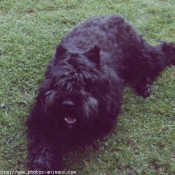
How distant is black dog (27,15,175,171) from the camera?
397 cm

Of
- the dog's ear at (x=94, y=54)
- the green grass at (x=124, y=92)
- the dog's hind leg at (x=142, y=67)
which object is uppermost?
the dog's ear at (x=94, y=54)

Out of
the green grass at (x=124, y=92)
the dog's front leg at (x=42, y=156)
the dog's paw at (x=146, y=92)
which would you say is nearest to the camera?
the dog's front leg at (x=42, y=156)

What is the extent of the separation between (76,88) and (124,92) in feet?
5.63

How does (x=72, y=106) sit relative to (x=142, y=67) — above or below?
above

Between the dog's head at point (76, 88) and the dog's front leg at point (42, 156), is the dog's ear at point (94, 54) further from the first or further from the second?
the dog's front leg at point (42, 156)

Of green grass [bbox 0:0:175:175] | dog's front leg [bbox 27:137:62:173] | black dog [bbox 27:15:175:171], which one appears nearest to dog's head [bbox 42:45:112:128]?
black dog [bbox 27:15:175:171]

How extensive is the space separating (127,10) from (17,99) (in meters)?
3.30

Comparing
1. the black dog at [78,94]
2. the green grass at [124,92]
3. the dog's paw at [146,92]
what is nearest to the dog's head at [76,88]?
the black dog at [78,94]

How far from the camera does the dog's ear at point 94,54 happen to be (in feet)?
13.6

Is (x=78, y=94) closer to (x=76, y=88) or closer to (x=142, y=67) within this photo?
(x=76, y=88)

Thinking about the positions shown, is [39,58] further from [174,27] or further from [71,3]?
[174,27]

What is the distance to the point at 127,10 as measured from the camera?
7359 mm

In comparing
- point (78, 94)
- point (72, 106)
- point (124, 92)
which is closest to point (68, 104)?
point (72, 106)

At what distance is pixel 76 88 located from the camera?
156 inches
